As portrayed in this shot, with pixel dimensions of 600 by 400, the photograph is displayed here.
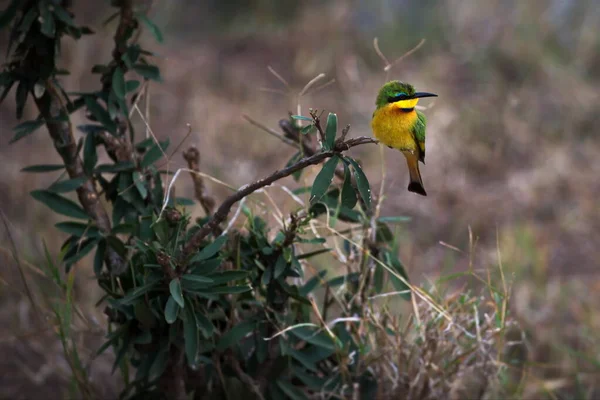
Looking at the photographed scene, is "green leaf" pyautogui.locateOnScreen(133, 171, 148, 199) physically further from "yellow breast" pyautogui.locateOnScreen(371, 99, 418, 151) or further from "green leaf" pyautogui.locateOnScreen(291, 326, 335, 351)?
"yellow breast" pyautogui.locateOnScreen(371, 99, 418, 151)

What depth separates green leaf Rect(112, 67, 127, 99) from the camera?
1728 mm

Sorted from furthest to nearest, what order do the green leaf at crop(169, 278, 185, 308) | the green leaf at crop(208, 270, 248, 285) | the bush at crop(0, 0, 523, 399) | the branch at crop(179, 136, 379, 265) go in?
the bush at crop(0, 0, 523, 399)
the green leaf at crop(208, 270, 248, 285)
the green leaf at crop(169, 278, 185, 308)
the branch at crop(179, 136, 379, 265)

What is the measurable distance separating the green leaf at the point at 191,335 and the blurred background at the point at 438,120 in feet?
3.50

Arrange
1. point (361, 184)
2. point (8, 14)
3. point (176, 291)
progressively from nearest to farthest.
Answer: point (361, 184)
point (176, 291)
point (8, 14)

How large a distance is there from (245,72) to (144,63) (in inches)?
126

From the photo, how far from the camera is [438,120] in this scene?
4.11 m

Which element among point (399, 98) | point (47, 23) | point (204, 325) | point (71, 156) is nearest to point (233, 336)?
point (204, 325)

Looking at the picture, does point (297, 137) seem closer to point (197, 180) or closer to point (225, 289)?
point (197, 180)

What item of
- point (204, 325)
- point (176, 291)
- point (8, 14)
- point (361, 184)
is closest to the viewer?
point (361, 184)

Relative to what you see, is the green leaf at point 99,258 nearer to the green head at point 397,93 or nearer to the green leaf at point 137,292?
the green leaf at point 137,292

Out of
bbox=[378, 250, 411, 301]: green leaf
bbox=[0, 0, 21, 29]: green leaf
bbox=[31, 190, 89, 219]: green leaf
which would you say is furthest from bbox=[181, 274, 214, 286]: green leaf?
bbox=[0, 0, 21, 29]: green leaf

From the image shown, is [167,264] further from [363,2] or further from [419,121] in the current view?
[363,2]

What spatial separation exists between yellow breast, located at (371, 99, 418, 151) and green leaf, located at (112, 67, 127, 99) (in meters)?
0.69

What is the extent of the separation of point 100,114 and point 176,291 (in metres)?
0.55
